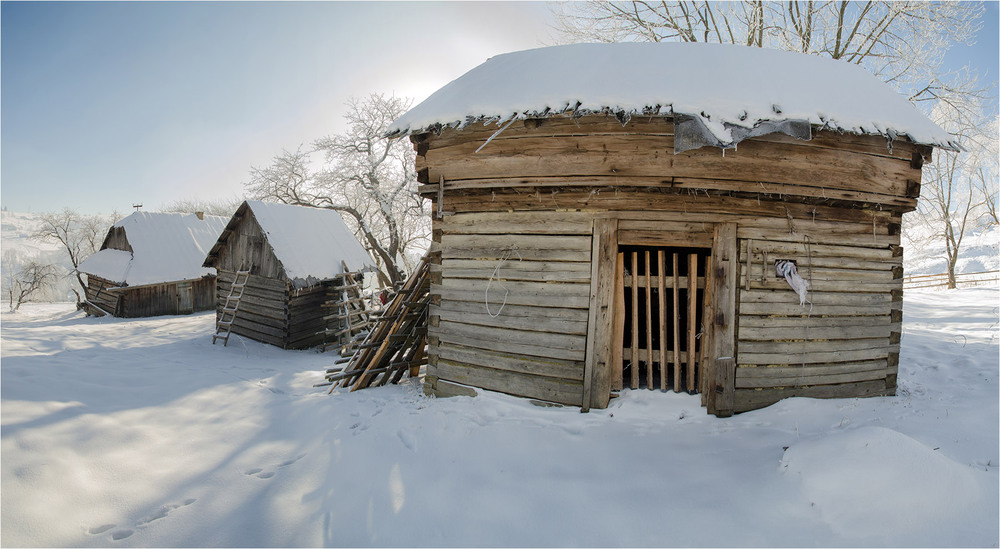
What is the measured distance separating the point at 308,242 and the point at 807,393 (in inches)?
568

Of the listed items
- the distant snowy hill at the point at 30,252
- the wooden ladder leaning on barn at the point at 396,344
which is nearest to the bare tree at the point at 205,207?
the distant snowy hill at the point at 30,252

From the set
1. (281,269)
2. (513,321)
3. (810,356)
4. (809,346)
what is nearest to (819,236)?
(809,346)

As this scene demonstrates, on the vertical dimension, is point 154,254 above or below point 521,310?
above

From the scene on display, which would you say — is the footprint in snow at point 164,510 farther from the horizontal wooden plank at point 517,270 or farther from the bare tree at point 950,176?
the bare tree at point 950,176

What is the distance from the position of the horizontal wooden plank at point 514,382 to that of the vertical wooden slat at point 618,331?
55 cm

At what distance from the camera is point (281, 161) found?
23.3m

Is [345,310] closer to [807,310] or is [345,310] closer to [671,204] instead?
[671,204]

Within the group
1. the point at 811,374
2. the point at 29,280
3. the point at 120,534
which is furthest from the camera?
the point at 29,280

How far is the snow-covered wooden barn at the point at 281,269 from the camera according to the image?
43.9ft

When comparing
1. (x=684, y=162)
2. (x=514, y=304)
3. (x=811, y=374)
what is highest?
(x=684, y=162)

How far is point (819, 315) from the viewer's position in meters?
5.75

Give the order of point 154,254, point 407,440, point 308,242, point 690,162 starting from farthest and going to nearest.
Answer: point 154,254 → point 308,242 → point 690,162 → point 407,440

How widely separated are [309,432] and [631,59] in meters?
6.45

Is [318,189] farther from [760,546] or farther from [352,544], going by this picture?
[760,546]
